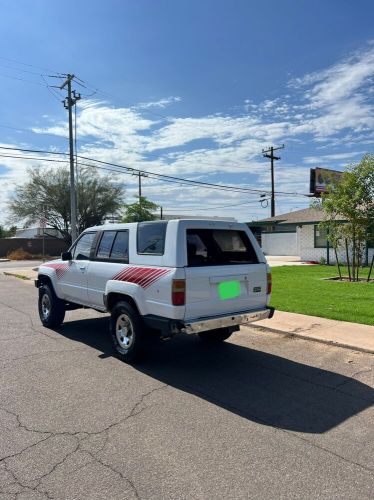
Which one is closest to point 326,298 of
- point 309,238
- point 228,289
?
point 228,289

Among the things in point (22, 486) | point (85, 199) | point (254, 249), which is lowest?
point (22, 486)

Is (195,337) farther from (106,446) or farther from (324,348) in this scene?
(106,446)

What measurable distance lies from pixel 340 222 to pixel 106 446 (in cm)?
1314

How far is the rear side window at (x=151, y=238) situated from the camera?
18.7 ft

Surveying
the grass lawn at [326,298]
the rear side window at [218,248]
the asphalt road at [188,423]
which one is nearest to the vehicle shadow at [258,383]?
the asphalt road at [188,423]

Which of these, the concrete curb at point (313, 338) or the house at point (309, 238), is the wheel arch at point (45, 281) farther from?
the house at point (309, 238)

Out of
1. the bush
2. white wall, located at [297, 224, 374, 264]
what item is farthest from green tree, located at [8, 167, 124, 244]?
white wall, located at [297, 224, 374, 264]

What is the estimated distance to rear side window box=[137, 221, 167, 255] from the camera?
18.7 feet

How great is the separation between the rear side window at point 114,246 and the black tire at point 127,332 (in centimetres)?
75

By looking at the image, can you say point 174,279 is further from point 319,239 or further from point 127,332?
point 319,239

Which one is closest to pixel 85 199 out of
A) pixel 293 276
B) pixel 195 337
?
pixel 293 276

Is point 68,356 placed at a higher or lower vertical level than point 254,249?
lower

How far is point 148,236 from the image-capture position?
599cm

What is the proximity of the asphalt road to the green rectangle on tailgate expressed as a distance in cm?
97
